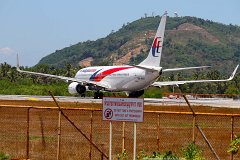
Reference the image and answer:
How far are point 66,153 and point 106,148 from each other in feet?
5.12

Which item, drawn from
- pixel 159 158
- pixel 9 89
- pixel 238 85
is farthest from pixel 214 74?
pixel 159 158

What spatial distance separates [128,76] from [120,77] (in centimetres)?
154

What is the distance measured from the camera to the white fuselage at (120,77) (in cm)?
5888

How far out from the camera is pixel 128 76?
202ft

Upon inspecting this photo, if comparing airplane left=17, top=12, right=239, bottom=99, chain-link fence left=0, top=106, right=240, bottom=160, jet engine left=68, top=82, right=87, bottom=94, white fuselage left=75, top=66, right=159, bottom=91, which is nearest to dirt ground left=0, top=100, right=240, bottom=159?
chain-link fence left=0, top=106, right=240, bottom=160

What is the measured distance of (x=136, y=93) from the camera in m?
64.3

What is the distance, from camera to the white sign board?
16.1 metres

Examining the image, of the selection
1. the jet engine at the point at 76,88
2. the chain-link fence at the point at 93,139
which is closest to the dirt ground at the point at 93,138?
the chain-link fence at the point at 93,139

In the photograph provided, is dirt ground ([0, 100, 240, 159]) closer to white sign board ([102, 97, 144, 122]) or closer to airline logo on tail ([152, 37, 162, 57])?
white sign board ([102, 97, 144, 122])

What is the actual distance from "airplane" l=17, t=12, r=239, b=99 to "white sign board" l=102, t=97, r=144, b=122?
38835mm

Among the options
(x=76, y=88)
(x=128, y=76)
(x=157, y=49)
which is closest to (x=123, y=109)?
(x=157, y=49)

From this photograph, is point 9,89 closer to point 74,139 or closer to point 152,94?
point 152,94

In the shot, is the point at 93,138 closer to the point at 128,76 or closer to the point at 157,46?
the point at 157,46

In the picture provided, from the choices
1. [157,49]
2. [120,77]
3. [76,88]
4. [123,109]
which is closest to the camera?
[123,109]
